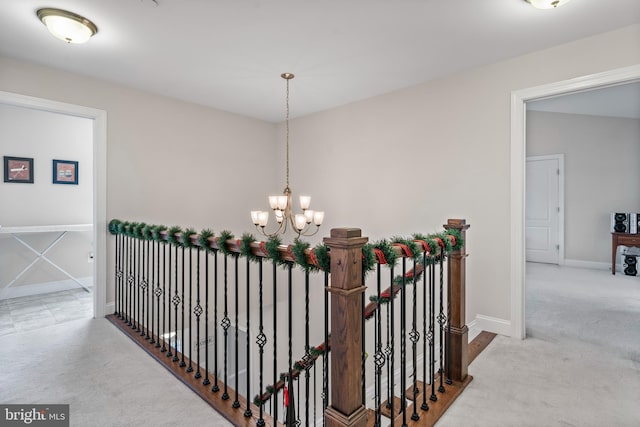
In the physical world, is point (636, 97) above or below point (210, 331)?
above

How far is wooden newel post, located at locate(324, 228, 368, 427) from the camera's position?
4.30ft

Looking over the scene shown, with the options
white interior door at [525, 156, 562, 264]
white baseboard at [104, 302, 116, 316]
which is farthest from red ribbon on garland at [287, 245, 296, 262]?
white interior door at [525, 156, 562, 264]

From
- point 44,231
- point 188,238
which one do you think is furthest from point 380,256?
point 44,231

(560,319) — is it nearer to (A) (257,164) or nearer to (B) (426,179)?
(B) (426,179)

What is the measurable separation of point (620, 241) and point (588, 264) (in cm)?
77

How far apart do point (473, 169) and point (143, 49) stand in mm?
3124

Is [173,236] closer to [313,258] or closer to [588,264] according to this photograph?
[313,258]

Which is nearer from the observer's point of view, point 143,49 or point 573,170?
point 143,49

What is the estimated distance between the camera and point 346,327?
133 cm

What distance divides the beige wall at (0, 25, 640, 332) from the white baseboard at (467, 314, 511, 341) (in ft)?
0.17

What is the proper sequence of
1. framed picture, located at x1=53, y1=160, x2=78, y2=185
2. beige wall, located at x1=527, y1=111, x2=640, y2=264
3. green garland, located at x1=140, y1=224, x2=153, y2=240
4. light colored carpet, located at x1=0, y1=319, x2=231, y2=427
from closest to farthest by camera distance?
light colored carpet, located at x1=0, y1=319, x2=231, y2=427 < green garland, located at x1=140, y1=224, x2=153, y2=240 < framed picture, located at x1=53, y1=160, x2=78, y2=185 < beige wall, located at x1=527, y1=111, x2=640, y2=264

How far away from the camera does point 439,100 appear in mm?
3422

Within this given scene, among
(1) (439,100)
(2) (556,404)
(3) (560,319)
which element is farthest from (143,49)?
(3) (560,319)

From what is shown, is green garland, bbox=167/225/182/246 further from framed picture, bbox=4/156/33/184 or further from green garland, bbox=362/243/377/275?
framed picture, bbox=4/156/33/184
